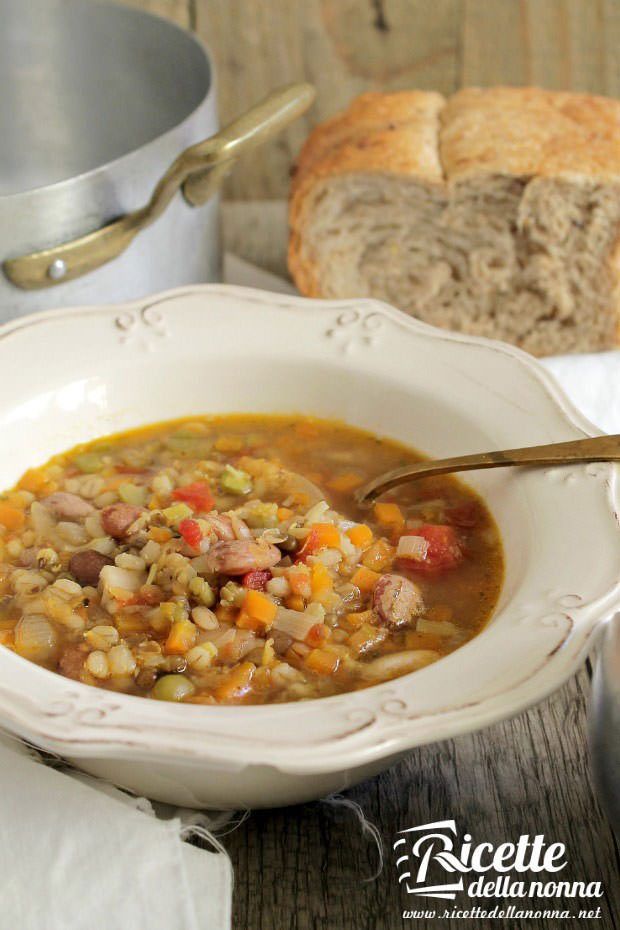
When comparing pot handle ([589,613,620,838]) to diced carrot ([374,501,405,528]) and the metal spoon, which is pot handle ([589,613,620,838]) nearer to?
the metal spoon

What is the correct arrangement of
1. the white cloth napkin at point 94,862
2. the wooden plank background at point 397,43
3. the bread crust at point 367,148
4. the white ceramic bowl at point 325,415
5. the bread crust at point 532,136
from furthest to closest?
the wooden plank background at point 397,43
the bread crust at point 367,148
the bread crust at point 532,136
the white cloth napkin at point 94,862
the white ceramic bowl at point 325,415

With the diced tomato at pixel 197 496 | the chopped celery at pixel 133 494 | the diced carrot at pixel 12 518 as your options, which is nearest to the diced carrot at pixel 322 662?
the diced tomato at pixel 197 496

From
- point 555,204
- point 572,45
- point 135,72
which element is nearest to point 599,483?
point 555,204

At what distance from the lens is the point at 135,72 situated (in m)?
4.45

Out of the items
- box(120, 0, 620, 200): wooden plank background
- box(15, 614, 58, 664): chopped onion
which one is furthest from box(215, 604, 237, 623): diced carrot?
box(120, 0, 620, 200): wooden plank background

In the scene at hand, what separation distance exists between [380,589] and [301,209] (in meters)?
2.08

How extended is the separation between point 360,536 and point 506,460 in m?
0.40

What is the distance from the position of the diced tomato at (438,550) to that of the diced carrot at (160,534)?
57 cm

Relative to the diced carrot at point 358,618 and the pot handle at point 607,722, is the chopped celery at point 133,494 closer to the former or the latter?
the diced carrot at point 358,618

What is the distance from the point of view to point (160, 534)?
266 cm

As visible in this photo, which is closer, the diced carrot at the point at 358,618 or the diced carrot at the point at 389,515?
the diced carrot at the point at 358,618

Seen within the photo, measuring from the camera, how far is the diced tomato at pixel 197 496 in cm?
284

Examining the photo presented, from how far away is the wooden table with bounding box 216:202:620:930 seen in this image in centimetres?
216

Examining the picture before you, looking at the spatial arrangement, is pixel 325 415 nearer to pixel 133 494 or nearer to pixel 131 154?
pixel 133 494
